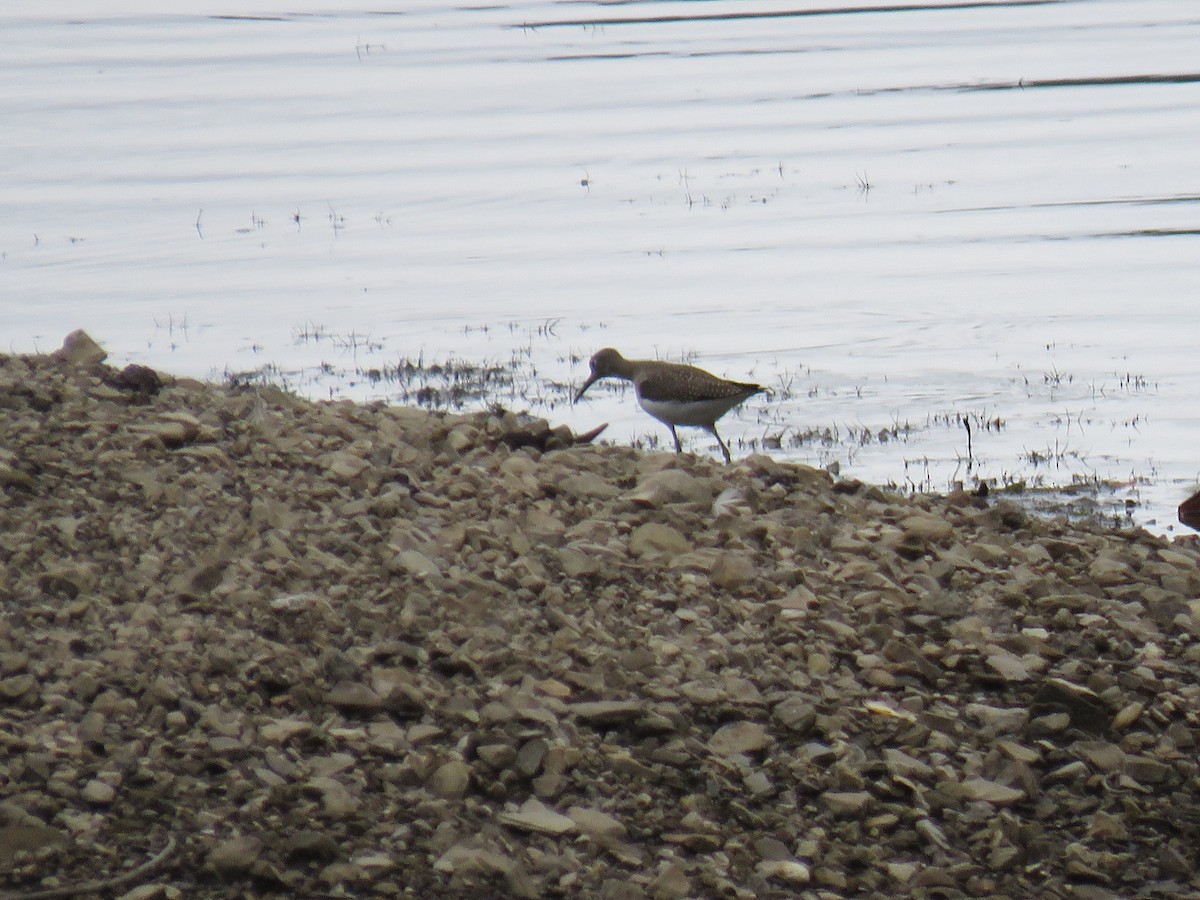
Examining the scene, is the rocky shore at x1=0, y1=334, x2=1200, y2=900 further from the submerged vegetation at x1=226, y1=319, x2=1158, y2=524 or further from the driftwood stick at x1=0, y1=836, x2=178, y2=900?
the submerged vegetation at x1=226, y1=319, x2=1158, y2=524

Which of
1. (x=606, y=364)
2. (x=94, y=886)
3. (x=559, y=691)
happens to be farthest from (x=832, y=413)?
(x=94, y=886)

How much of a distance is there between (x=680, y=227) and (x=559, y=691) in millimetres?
12289

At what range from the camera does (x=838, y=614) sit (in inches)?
213

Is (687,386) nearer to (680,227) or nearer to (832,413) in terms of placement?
(832,413)

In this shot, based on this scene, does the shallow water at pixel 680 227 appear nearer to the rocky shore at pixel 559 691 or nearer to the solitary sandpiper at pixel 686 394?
the solitary sandpiper at pixel 686 394

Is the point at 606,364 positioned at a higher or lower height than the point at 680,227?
lower

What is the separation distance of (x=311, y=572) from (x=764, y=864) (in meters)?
1.84

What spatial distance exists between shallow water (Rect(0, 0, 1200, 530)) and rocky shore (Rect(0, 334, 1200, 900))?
3.06m

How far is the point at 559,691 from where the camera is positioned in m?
4.78

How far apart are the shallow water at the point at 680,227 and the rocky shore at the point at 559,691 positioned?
10.0 feet

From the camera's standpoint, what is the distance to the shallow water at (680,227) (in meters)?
11.0

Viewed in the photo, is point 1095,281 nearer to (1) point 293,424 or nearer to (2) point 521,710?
(1) point 293,424

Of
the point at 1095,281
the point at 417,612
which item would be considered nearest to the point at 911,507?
the point at 417,612

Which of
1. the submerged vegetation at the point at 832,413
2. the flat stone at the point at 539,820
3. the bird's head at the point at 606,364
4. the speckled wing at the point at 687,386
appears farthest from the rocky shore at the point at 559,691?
the bird's head at the point at 606,364
